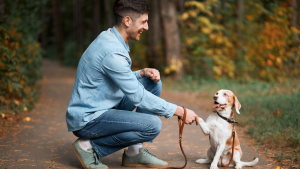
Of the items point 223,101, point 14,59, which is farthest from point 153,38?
point 223,101

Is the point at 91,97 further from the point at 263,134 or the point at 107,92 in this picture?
the point at 263,134

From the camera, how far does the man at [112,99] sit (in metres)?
3.19

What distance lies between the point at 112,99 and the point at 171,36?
9.20 meters

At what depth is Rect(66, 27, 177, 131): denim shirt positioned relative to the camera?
317 centimetres

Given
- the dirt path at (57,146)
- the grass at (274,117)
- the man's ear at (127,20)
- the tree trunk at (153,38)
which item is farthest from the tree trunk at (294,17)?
the man's ear at (127,20)

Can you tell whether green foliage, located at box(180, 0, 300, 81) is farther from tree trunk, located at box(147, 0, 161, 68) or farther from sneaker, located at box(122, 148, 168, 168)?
sneaker, located at box(122, 148, 168, 168)

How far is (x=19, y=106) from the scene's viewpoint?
21.5 feet

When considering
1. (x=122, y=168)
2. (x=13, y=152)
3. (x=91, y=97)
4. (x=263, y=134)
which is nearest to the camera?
(x=91, y=97)

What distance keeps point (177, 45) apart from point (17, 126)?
8.05 meters

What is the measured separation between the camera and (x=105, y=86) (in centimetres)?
334

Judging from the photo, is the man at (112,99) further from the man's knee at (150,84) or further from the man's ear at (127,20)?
the man's knee at (150,84)

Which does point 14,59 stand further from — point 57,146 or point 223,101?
point 223,101

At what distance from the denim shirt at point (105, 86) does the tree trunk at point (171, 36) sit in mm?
8817

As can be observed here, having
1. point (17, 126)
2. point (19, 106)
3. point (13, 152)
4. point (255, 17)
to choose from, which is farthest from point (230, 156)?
point (255, 17)
